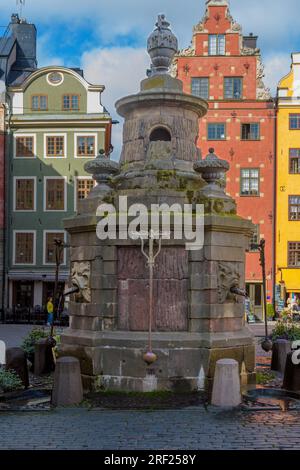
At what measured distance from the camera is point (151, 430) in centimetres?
927

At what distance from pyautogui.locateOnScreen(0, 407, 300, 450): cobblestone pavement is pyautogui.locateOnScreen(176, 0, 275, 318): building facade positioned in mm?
33506

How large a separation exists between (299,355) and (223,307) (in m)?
1.54

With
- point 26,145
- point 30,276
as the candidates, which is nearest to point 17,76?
point 26,145

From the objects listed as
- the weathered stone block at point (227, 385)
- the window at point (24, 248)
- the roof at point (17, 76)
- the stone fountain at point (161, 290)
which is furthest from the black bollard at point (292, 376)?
the roof at point (17, 76)

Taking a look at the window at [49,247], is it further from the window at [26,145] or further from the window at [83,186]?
the window at [26,145]

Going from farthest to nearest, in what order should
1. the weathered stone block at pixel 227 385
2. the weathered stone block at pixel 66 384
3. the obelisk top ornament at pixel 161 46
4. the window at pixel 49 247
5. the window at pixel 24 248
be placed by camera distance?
1. the window at pixel 24 248
2. the window at pixel 49 247
3. the obelisk top ornament at pixel 161 46
4. the weathered stone block at pixel 66 384
5. the weathered stone block at pixel 227 385

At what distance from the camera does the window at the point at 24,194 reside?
4375 centimetres

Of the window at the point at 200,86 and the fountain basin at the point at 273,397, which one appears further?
the window at the point at 200,86

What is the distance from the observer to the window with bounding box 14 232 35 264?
43219mm

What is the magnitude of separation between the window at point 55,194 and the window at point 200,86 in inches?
385

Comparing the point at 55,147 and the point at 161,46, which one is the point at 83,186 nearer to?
the point at 55,147

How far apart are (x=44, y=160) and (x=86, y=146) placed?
273cm

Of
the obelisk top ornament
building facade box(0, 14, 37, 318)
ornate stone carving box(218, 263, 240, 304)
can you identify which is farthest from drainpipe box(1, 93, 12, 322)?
ornate stone carving box(218, 263, 240, 304)

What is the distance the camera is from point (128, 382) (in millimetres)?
12148
